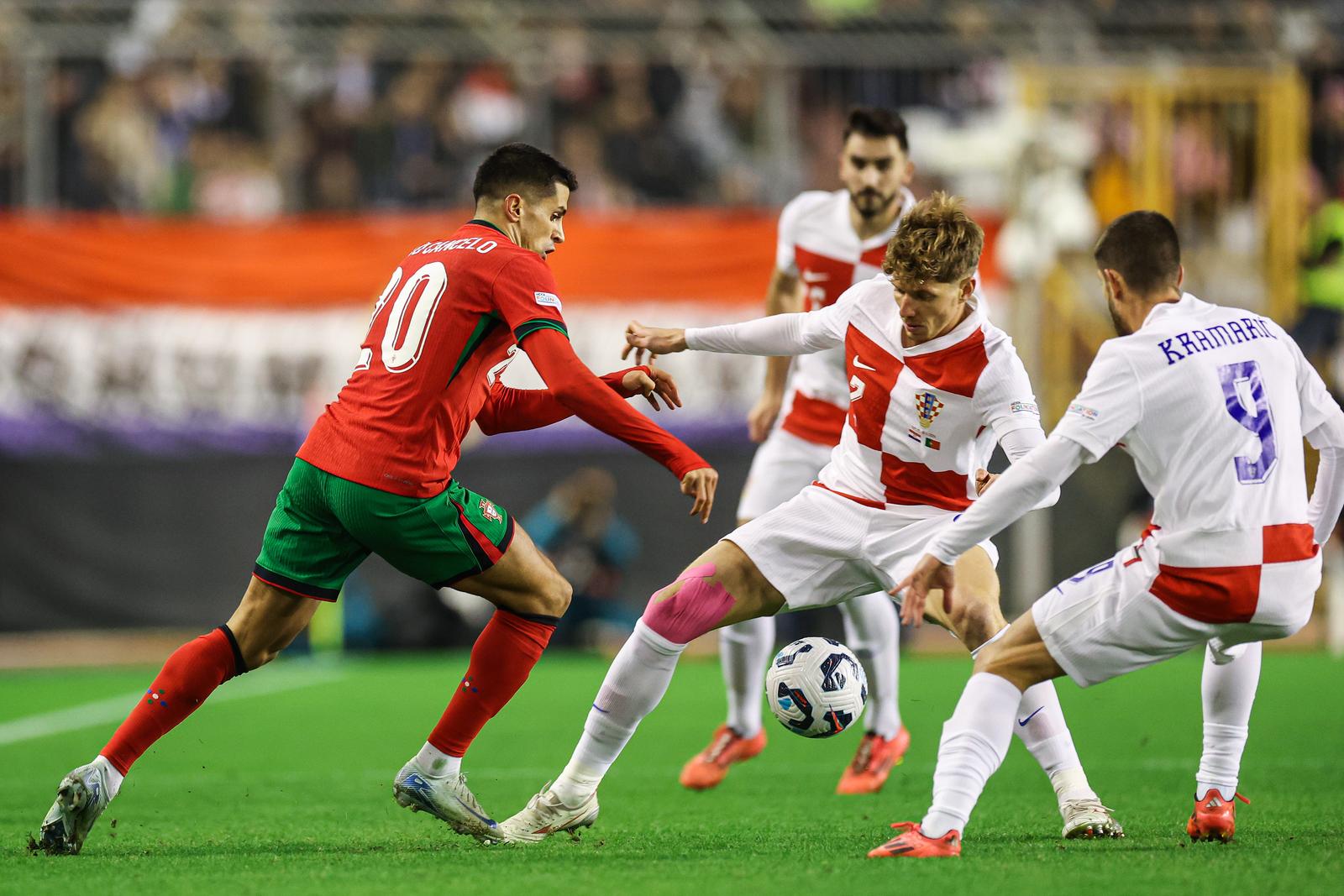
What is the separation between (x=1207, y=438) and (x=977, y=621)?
1.09 m

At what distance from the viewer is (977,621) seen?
18.8ft

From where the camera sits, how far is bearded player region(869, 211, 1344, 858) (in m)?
4.97

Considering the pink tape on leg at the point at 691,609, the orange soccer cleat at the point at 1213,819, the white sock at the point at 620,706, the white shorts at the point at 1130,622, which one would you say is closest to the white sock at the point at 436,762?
the white sock at the point at 620,706

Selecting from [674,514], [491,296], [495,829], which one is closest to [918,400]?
[491,296]

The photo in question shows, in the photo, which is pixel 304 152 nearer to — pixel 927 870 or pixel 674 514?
pixel 674 514

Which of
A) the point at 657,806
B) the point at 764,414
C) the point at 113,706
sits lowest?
the point at 113,706

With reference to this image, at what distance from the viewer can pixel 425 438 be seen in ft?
18.6

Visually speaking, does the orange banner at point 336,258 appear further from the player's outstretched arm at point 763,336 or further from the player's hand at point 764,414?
the player's outstretched arm at point 763,336

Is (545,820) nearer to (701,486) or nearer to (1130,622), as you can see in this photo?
(701,486)

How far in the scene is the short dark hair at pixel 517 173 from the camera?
596cm

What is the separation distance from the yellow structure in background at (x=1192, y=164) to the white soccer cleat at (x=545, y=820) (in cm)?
1038

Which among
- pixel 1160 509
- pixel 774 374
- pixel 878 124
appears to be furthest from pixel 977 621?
pixel 878 124

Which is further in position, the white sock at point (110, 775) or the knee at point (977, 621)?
the knee at point (977, 621)

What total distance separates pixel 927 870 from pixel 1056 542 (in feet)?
35.3
